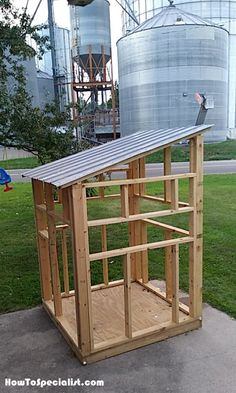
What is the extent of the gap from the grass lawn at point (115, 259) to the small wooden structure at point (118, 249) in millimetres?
570

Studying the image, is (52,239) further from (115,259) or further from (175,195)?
(115,259)

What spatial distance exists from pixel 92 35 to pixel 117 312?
25295 millimetres

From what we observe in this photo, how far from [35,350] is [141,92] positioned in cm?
2168

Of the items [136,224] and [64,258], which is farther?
[136,224]

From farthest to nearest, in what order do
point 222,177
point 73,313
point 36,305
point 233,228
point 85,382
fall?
point 222,177
point 233,228
point 36,305
point 73,313
point 85,382

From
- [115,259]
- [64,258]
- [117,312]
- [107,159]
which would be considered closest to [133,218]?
[107,159]

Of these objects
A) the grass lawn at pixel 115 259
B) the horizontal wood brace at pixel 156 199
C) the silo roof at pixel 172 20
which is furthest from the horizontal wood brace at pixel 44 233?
the silo roof at pixel 172 20

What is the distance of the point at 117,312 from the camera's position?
4.18 metres

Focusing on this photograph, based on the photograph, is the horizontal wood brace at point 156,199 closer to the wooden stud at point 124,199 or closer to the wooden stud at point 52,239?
the wooden stud at point 124,199

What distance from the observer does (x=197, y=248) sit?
367 centimetres

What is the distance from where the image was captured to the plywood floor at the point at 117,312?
376 cm

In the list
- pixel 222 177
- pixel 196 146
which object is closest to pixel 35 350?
pixel 196 146

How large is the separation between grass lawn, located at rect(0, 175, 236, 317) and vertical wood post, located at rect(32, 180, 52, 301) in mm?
337

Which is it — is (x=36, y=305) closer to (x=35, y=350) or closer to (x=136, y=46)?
(x=35, y=350)
